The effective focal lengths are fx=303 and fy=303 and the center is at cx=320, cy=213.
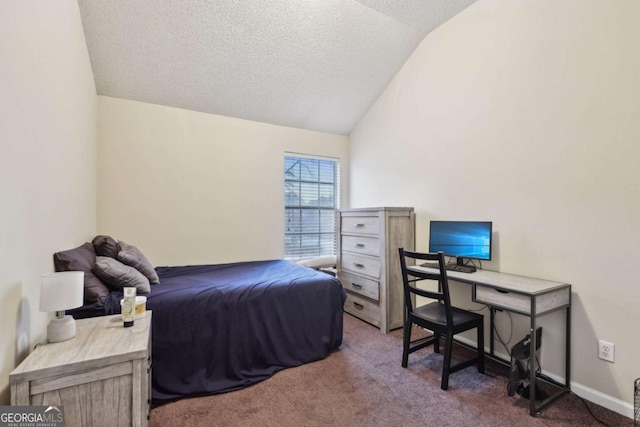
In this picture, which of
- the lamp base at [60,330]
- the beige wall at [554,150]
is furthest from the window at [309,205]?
the lamp base at [60,330]

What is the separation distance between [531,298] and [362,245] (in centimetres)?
173

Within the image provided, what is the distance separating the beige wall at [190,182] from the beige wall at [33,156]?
0.87 m

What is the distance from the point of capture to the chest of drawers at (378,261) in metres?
3.07

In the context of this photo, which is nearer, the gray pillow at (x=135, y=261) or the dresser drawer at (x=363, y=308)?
the gray pillow at (x=135, y=261)

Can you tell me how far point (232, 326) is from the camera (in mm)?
2244

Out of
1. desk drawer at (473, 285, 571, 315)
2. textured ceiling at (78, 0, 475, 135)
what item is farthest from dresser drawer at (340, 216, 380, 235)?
textured ceiling at (78, 0, 475, 135)

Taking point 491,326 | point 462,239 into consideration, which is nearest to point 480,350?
point 491,326

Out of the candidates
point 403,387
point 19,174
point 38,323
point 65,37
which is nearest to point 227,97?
point 65,37

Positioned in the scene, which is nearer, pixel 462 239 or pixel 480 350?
pixel 480 350

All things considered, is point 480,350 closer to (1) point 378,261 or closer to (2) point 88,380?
(1) point 378,261

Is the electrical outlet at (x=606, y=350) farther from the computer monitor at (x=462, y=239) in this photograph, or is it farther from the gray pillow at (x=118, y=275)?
the gray pillow at (x=118, y=275)

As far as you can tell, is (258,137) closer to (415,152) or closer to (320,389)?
(415,152)

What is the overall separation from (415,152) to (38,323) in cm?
323

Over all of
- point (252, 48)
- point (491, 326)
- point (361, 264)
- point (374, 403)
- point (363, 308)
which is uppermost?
point (252, 48)
